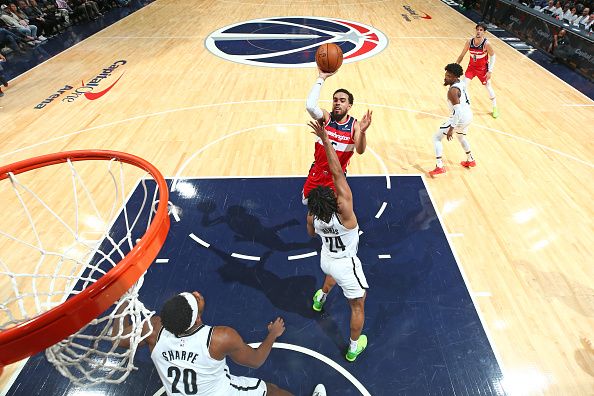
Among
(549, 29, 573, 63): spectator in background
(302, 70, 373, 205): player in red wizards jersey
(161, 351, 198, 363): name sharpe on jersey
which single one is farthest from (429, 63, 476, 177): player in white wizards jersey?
(549, 29, 573, 63): spectator in background

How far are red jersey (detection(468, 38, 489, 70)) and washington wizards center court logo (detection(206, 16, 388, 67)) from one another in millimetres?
3569

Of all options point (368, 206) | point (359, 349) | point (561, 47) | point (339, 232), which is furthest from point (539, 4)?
point (359, 349)

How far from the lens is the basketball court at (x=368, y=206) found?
3.54m

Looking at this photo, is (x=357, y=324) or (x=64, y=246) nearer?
(x=357, y=324)

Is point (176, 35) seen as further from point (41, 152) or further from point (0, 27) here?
point (41, 152)

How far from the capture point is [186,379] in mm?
2297

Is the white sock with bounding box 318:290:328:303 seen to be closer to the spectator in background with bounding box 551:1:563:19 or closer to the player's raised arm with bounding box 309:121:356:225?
the player's raised arm with bounding box 309:121:356:225

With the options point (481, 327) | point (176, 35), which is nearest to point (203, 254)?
point (481, 327)

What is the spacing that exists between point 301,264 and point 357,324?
1.29 metres

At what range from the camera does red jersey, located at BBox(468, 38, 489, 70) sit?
7210mm

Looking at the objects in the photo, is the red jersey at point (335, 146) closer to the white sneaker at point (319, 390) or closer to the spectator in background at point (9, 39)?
the white sneaker at point (319, 390)

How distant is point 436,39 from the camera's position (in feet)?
38.4

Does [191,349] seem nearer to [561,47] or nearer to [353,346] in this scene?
[353,346]

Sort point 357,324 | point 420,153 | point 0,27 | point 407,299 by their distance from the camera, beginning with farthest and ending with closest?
point 0,27, point 420,153, point 407,299, point 357,324
